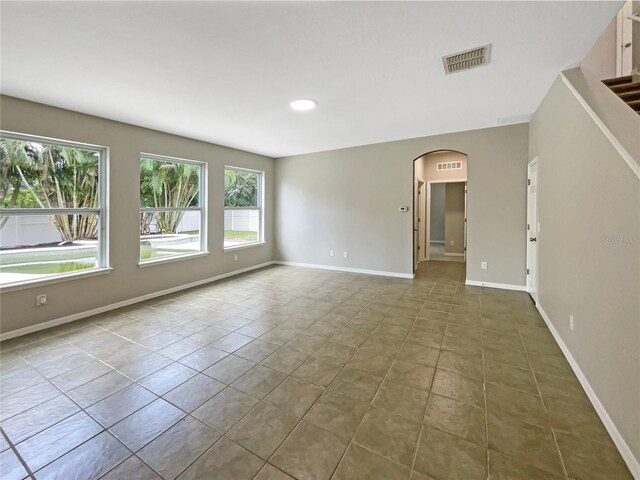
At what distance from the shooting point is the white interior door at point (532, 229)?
3.74 meters

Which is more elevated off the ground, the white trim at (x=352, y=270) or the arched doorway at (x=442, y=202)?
the arched doorway at (x=442, y=202)

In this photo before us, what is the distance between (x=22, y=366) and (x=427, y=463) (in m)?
3.27

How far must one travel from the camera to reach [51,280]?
10.8 ft

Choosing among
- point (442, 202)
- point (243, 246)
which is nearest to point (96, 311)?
point (243, 246)

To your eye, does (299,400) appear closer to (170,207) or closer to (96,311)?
(96,311)

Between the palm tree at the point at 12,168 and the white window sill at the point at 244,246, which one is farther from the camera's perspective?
the white window sill at the point at 244,246

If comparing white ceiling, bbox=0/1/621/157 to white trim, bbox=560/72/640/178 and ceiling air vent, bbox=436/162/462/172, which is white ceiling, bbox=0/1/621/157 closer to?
white trim, bbox=560/72/640/178

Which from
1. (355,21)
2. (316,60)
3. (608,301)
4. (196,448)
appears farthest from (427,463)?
(316,60)

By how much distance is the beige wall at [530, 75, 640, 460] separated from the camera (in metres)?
1.49

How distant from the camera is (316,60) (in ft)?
7.97

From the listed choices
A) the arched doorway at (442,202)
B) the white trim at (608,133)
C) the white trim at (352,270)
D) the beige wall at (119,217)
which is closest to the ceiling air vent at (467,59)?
the white trim at (608,133)

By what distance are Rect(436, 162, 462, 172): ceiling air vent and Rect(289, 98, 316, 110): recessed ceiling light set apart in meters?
4.52

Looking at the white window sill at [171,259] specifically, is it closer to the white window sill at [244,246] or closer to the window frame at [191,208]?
the window frame at [191,208]

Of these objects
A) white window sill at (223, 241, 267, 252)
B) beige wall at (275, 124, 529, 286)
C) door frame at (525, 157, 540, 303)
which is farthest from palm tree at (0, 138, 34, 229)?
door frame at (525, 157, 540, 303)
